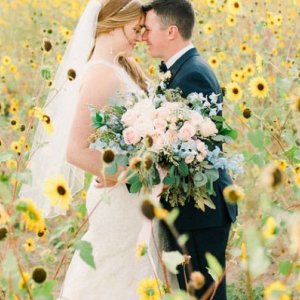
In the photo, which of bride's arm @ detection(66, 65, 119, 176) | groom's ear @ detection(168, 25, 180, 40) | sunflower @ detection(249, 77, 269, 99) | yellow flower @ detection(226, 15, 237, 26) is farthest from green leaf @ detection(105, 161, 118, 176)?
yellow flower @ detection(226, 15, 237, 26)

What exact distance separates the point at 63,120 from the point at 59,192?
53.2 inches

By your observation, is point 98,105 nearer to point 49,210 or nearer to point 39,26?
point 49,210

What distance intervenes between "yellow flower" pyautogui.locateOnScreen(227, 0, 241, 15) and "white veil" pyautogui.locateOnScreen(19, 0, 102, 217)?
1.77 meters

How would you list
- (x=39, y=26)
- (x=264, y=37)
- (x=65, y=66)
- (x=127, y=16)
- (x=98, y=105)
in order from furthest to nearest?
(x=39, y=26), (x=264, y=37), (x=65, y=66), (x=127, y=16), (x=98, y=105)

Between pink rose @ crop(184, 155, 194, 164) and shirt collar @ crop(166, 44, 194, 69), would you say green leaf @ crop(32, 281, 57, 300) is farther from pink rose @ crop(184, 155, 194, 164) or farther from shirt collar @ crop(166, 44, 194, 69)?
shirt collar @ crop(166, 44, 194, 69)

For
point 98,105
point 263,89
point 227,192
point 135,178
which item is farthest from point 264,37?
point 227,192

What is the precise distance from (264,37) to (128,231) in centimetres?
241

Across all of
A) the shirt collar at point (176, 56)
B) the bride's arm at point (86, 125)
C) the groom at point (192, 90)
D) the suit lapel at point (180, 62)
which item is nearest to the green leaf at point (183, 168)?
the groom at point (192, 90)

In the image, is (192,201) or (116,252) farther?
(116,252)

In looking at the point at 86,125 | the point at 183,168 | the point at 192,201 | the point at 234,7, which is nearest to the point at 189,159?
the point at 183,168

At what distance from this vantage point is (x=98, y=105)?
8.48 ft

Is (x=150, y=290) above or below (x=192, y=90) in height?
below

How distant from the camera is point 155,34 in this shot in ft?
9.42

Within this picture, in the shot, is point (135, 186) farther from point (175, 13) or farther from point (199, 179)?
point (175, 13)
